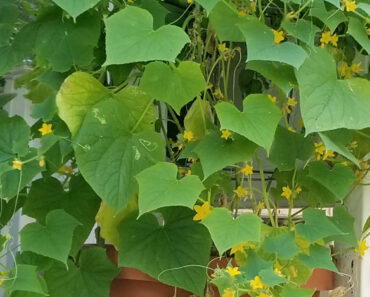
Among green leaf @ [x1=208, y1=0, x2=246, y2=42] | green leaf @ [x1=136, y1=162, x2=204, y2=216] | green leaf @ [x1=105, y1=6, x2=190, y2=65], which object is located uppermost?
green leaf @ [x1=105, y1=6, x2=190, y2=65]

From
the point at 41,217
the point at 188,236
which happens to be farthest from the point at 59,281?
the point at 188,236

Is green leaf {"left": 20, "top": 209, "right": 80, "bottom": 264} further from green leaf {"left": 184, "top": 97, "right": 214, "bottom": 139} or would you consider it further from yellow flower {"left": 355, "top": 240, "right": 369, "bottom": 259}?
yellow flower {"left": 355, "top": 240, "right": 369, "bottom": 259}

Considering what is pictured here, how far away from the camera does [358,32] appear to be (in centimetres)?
70

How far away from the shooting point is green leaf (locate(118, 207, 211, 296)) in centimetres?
75

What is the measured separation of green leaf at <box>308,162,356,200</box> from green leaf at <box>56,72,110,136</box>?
1.02 feet

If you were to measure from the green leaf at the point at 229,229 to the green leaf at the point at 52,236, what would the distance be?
0.18 meters

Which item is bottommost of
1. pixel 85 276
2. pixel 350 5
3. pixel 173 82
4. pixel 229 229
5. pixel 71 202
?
pixel 85 276

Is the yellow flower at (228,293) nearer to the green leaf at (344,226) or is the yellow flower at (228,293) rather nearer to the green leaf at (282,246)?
the green leaf at (282,246)

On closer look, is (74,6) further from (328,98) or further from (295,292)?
(295,292)

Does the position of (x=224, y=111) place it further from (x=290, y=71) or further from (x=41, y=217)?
(x=41, y=217)

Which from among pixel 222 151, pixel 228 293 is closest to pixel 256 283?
pixel 228 293

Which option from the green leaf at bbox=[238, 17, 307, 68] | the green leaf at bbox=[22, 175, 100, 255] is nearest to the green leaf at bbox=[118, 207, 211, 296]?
the green leaf at bbox=[22, 175, 100, 255]

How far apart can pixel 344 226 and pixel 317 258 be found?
11 cm

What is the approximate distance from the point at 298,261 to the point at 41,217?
1.22 feet
